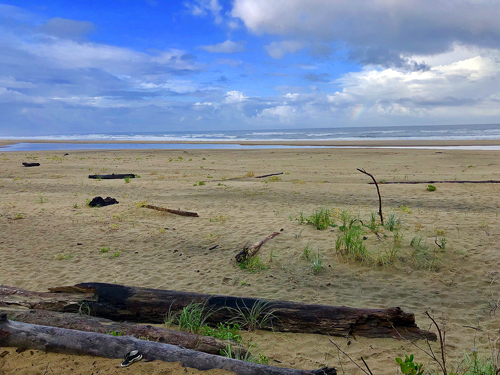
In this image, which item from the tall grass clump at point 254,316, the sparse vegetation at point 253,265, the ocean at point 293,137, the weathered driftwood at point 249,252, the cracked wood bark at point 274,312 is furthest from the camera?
the ocean at point 293,137

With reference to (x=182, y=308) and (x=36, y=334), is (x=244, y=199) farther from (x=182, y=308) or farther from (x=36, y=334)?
(x=36, y=334)

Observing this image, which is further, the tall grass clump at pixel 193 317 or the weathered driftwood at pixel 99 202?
the weathered driftwood at pixel 99 202

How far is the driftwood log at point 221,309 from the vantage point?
162 inches

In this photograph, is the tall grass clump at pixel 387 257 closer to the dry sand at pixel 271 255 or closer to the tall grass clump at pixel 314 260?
the dry sand at pixel 271 255

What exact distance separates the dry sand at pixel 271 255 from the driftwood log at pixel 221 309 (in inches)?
6.0

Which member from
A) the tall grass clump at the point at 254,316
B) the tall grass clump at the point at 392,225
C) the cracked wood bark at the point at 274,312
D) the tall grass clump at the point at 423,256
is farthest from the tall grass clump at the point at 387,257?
the tall grass clump at the point at 254,316

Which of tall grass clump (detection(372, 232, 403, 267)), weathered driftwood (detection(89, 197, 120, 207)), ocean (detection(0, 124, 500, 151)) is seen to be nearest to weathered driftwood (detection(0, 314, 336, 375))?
tall grass clump (detection(372, 232, 403, 267))

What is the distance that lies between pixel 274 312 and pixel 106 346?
2.01m

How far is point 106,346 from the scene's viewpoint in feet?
10.6

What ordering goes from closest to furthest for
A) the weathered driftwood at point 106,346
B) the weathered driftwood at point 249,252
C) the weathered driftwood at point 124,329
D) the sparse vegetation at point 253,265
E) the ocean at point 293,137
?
1. the weathered driftwood at point 106,346
2. the weathered driftwood at point 124,329
3. the sparse vegetation at point 253,265
4. the weathered driftwood at point 249,252
5. the ocean at point 293,137

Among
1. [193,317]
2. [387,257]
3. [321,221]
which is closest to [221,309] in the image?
[193,317]

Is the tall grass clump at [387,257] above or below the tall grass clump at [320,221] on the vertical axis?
below

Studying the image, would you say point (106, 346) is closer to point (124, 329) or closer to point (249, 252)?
point (124, 329)

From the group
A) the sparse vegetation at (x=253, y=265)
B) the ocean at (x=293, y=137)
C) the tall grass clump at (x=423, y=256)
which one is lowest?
the sparse vegetation at (x=253, y=265)
